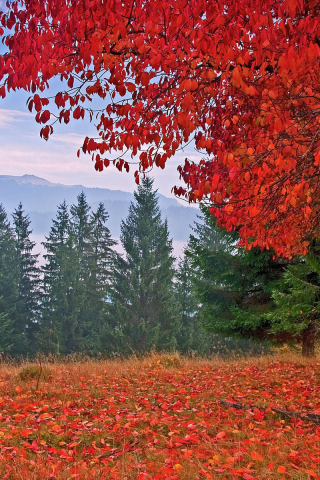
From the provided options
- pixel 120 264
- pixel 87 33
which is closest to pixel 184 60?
pixel 87 33

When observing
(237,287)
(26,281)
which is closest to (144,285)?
(26,281)

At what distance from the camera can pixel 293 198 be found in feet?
15.7

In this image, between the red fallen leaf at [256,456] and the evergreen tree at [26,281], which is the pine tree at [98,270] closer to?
the evergreen tree at [26,281]

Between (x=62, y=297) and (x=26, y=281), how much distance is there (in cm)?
601

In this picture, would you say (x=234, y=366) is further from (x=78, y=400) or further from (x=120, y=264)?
(x=120, y=264)

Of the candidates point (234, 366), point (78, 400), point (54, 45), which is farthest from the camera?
point (234, 366)

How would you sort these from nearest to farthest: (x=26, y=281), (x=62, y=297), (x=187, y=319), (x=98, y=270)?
(x=187, y=319) < (x=62, y=297) < (x=98, y=270) < (x=26, y=281)

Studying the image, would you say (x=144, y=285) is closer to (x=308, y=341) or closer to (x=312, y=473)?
(x=308, y=341)

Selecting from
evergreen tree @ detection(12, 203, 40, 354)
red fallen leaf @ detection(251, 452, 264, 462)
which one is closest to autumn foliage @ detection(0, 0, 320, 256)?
red fallen leaf @ detection(251, 452, 264, 462)

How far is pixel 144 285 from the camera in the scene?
103 feet

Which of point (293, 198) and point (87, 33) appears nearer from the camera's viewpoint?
point (87, 33)

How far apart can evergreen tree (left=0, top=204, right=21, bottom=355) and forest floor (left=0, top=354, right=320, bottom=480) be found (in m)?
28.4

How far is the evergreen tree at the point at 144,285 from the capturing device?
100 ft

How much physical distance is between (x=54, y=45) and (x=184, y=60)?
125cm
